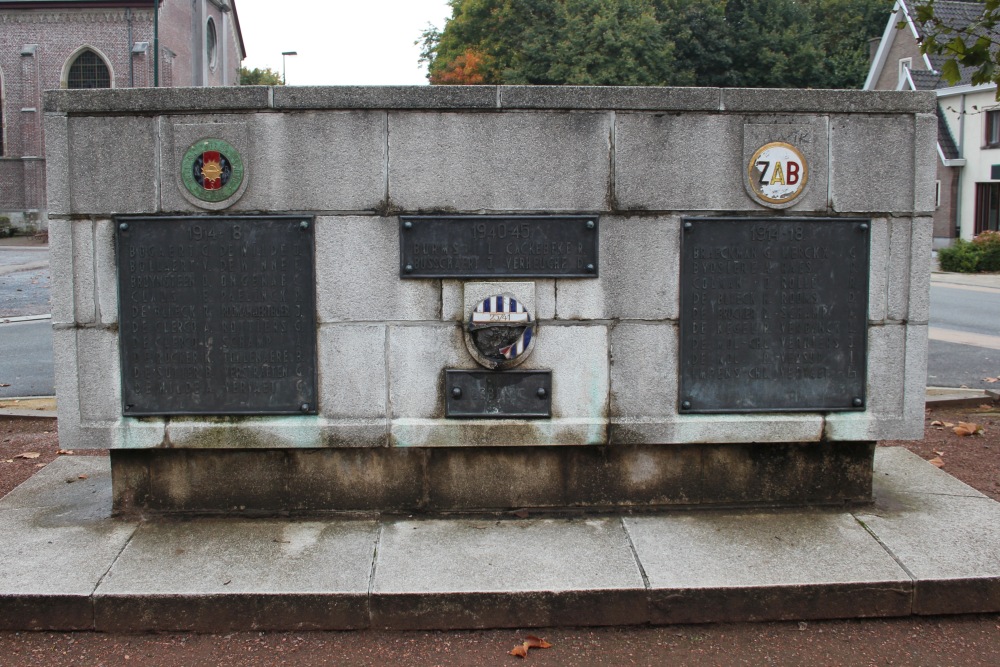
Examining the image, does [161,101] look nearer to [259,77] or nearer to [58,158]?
[58,158]

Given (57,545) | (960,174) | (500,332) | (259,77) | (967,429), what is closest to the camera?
(57,545)

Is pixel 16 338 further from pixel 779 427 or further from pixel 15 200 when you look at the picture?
pixel 15 200

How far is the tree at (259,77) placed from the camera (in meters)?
88.5

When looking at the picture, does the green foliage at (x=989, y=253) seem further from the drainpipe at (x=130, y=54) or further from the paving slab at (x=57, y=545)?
the drainpipe at (x=130, y=54)

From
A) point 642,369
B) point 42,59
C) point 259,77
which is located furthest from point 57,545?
point 259,77

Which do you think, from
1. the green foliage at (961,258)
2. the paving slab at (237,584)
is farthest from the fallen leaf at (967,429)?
the green foliage at (961,258)

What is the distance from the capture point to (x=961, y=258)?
1163 inches

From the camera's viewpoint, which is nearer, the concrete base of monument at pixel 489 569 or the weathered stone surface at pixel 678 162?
the concrete base of monument at pixel 489 569

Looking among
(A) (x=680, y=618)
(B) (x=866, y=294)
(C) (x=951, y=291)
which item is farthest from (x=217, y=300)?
(C) (x=951, y=291)

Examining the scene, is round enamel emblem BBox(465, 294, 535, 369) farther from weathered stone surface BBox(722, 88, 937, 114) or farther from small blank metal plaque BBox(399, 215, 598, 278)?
weathered stone surface BBox(722, 88, 937, 114)

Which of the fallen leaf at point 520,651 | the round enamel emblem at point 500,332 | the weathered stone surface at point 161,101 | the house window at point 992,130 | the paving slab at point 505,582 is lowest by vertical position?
the fallen leaf at point 520,651

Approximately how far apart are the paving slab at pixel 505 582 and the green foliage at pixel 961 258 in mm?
28162

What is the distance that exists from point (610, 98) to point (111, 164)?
2651mm

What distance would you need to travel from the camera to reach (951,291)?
74.2 ft
